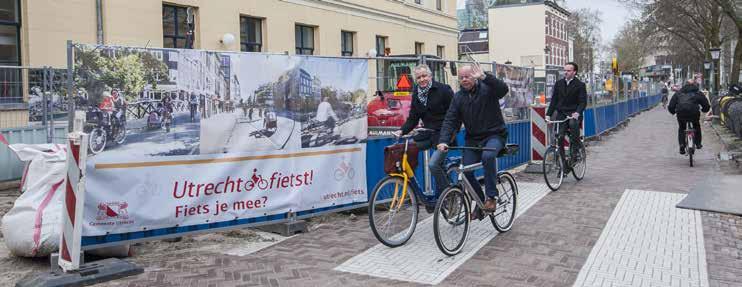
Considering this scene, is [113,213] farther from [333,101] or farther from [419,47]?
[419,47]

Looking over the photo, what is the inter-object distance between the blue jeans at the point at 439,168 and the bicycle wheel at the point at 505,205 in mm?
594

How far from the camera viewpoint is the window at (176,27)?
18266 millimetres

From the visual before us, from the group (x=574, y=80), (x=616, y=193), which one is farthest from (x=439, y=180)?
(x=574, y=80)

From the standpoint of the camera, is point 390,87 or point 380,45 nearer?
point 390,87

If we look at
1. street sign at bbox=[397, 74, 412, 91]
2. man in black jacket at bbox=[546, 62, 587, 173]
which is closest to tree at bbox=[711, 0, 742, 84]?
man in black jacket at bbox=[546, 62, 587, 173]

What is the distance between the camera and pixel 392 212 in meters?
6.20

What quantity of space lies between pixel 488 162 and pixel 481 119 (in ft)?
1.51

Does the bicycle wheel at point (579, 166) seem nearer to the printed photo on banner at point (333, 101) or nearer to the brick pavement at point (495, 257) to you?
the brick pavement at point (495, 257)

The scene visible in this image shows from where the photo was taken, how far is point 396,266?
571 cm

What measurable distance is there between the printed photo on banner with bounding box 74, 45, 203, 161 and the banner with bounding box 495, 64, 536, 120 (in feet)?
22.7

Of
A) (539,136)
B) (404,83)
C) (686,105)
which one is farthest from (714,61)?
(404,83)

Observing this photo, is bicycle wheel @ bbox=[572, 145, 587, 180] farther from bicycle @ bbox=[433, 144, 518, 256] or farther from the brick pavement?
bicycle @ bbox=[433, 144, 518, 256]

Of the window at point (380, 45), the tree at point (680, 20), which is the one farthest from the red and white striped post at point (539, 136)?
the tree at point (680, 20)

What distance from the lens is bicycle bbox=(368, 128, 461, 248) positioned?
6074 millimetres
